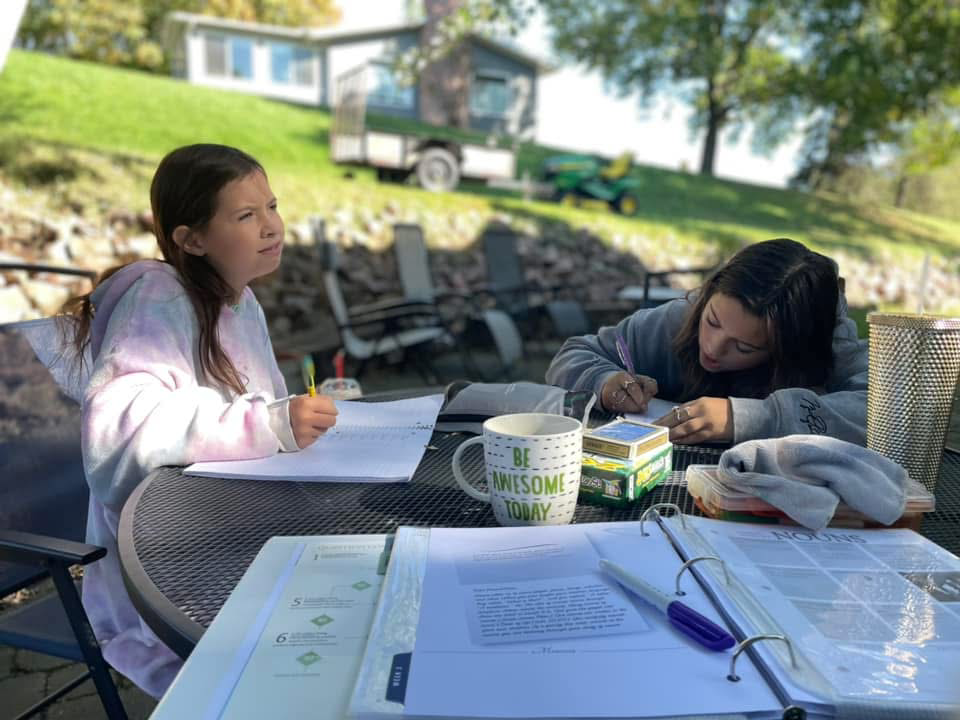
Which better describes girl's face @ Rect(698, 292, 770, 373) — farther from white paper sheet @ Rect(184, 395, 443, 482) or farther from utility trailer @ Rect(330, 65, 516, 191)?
utility trailer @ Rect(330, 65, 516, 191)

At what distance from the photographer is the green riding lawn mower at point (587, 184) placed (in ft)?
37.6

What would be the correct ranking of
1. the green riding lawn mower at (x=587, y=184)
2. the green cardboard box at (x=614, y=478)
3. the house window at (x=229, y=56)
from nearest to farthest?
the green cardboard box at (x=614, y=478)
the green riding lawn mower at (x=587, y=184)
the house window at (x=229, y=56)

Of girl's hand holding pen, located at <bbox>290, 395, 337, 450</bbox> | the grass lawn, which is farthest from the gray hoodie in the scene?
the grass lawn

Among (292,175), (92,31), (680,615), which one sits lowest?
(680,615)

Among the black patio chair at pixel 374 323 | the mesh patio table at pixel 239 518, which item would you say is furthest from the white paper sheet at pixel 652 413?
the black patio chair at pixel 374 323

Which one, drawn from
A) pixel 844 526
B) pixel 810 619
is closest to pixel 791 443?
pixel 844 526

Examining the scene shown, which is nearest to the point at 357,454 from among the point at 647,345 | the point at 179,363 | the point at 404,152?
the point at 179,363

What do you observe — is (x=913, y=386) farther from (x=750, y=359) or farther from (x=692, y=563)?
(x=750, y=359)

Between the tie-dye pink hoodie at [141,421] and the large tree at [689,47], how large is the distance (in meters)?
17.8

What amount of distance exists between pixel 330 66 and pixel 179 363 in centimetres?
2081

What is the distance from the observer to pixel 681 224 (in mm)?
11375

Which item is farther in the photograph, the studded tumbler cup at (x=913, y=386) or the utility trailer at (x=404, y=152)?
the utility trailer at (x=404, y=152)

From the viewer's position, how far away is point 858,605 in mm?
690

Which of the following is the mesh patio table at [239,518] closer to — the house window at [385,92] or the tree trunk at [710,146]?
the house window at [385,92]
